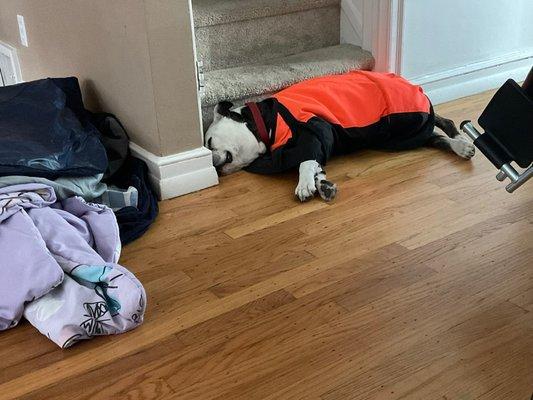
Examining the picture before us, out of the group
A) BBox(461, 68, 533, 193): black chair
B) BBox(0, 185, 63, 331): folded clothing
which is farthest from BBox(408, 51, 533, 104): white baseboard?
BBox(0, 185, 63, 331): folded clothing

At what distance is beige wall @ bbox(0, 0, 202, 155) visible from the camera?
6.77 ft

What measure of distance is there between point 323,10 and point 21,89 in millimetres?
1358

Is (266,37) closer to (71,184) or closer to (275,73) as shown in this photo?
(275,73)

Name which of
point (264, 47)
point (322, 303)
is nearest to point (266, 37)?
point (264, 47)

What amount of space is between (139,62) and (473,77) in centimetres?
170

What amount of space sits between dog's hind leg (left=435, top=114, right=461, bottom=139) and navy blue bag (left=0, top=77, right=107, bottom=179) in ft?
4.34

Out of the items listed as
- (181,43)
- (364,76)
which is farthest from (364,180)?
(181,43)

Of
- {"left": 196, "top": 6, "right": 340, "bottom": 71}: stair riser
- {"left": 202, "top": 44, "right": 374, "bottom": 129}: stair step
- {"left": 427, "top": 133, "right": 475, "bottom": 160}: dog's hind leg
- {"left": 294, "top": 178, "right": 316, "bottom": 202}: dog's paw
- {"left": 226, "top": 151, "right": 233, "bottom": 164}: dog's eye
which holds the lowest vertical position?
{"left": 427, "top": 133, "right": 475, "bottom": 160}: dog's hind leg

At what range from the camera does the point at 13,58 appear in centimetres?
332

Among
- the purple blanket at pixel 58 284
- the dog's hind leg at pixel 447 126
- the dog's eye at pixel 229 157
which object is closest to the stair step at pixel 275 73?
the dog's eye at pixel 229 157

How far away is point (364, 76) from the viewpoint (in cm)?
256

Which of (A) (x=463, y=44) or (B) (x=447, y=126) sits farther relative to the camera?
(A) (x=463, y=44)

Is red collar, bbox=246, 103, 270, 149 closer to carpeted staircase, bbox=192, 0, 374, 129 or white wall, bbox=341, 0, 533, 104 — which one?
carpeted staircase, bbox=192, 0, 374, 129

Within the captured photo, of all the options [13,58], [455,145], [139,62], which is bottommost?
[455,145]
